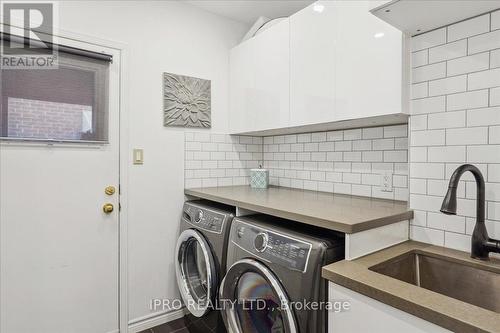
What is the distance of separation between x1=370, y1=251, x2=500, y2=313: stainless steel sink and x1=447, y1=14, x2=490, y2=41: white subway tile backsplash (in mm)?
917

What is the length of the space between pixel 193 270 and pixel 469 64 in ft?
6.35

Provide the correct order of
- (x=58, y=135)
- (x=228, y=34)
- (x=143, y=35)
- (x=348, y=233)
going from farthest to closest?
1. (x=228, y=34)
2. (x=143, y=35)
3. (x=58, y=135)
4. (x=348, y=233)

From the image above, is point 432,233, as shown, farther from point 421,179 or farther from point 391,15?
point 391,15

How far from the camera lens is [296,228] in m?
1.35

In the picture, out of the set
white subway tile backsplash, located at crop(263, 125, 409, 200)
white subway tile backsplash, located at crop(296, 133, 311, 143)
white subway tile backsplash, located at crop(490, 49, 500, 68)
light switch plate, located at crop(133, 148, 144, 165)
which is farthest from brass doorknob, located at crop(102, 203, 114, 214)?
white subway tile backsplash, located at crop(490, 49, 500, 68)

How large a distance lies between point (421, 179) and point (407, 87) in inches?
17.1

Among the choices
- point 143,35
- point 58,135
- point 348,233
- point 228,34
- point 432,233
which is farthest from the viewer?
point 228,34

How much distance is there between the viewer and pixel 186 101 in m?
2.17

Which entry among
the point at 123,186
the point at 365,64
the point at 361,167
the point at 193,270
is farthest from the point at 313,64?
the point at 193,270

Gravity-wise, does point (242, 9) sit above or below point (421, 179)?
above

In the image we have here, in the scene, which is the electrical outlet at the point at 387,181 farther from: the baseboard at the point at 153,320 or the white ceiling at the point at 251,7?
the baseboard at the point at 153,320

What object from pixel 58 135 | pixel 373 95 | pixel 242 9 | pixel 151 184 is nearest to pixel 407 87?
pixel 373 95

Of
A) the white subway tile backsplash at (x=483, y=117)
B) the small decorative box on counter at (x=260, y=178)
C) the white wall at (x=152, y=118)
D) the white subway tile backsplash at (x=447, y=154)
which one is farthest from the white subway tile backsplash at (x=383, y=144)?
the white wall at (x=152, y=118)

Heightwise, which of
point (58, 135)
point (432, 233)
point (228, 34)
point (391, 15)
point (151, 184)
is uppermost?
point (228, 34)
